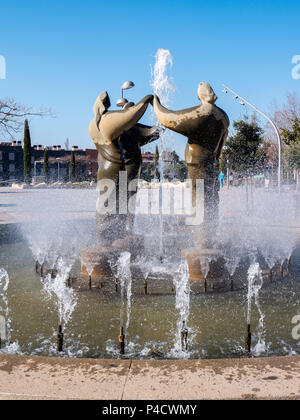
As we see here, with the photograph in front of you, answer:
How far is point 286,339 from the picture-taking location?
3.98 meters

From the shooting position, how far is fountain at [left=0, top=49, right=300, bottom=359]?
395 cm

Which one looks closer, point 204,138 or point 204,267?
point 204,267

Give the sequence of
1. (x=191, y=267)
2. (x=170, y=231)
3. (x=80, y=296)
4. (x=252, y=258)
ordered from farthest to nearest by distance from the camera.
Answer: (x=170, y=231) → (x=252, y=258) → (x=191, y=267) → (x=80, y=296)

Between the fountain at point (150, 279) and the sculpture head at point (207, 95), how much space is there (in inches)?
0.6

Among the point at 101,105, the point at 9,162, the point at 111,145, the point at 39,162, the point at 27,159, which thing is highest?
the point at 9,162

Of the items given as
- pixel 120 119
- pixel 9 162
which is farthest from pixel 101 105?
pixel 9 162

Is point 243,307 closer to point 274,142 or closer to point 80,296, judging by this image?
point 80,296

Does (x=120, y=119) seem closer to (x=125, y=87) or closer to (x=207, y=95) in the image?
(x=207, y=95)

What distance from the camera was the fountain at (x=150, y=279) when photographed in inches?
155

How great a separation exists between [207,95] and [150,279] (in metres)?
2.82

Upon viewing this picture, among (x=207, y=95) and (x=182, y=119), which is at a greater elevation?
(x=207, y=95)

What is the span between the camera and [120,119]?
6.40m
